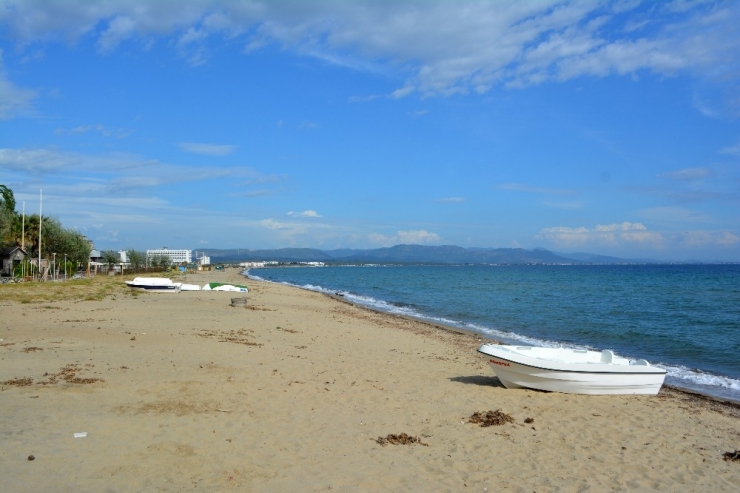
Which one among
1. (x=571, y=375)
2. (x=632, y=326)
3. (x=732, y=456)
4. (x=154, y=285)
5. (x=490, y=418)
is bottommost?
(x=632, y=326)

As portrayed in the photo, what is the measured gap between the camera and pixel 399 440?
8.07 meters

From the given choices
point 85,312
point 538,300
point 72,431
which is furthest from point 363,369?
point 538,300

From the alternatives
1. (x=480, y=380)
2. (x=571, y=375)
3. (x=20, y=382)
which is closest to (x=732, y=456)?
(x=571, y=375)

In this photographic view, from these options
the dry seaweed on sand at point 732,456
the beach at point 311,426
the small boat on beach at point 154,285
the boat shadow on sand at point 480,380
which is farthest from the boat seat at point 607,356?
the small boat on beach at point 154,285

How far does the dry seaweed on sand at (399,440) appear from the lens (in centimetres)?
798

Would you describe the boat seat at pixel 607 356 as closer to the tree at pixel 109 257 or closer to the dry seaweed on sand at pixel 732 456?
the dry seaweed on sand at pixel 732 456

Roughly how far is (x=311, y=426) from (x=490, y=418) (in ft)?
9.90

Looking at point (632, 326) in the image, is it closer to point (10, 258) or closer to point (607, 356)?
point (607, 356)

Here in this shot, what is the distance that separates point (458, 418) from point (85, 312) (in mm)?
17388

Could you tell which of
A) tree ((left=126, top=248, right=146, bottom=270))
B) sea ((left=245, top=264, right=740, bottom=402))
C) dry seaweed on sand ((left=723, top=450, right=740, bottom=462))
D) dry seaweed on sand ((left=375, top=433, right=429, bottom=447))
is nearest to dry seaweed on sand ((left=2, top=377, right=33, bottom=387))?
dry seaweed on sand ((left=375, top=433, right=429, bottom=447))

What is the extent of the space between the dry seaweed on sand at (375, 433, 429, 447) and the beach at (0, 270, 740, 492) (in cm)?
4

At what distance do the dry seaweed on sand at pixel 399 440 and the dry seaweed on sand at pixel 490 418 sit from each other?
4.79ft

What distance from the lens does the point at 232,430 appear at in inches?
321

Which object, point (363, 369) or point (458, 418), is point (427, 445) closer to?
point (458, 418)
